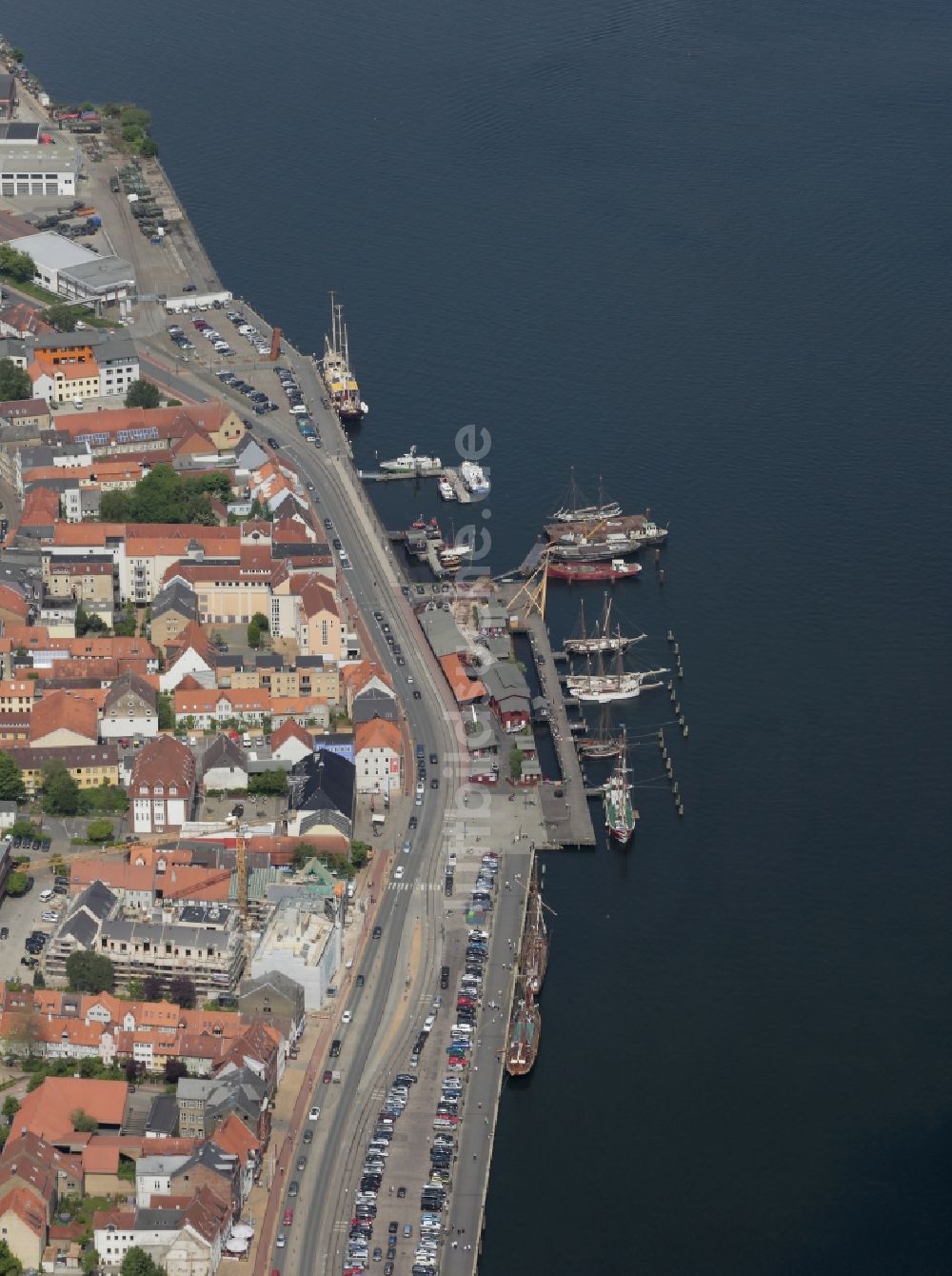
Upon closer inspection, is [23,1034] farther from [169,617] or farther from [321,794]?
[169,617]

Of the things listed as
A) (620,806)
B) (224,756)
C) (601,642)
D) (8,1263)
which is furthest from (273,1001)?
(601,642)

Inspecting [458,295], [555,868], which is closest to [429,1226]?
[555,868]

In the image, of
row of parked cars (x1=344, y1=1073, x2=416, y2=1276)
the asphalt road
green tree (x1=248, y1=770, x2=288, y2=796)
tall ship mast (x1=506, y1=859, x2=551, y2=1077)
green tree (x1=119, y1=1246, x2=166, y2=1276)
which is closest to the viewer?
green tree (x1=119, y1=1246, x2=166, y2=1276)

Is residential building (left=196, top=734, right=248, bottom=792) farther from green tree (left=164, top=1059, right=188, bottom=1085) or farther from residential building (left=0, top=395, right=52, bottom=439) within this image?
residential building (left=0, top=395, right=52, bottom=439)

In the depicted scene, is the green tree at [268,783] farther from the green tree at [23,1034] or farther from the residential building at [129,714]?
the green tree at [23,1034]

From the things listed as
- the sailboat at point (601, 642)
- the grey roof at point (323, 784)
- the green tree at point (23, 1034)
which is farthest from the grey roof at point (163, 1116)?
the sailboat at point (601, 642)

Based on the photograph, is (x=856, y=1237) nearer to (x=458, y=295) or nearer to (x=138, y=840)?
(x=138, y=840)

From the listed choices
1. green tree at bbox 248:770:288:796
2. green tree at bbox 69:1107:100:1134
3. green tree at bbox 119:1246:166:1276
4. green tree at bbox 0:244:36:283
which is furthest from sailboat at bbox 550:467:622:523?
green tree at bbox 119:1246:166:1276
